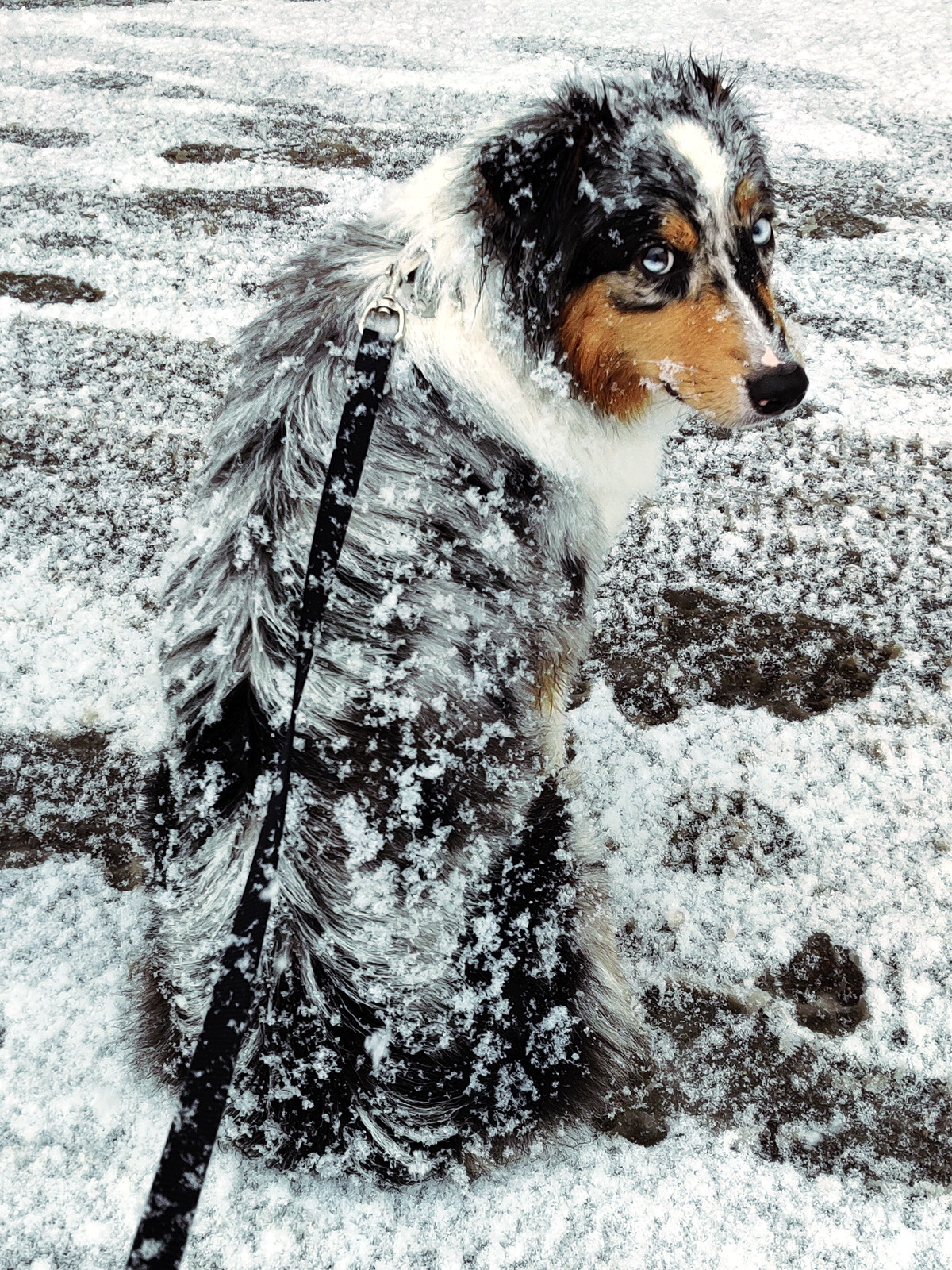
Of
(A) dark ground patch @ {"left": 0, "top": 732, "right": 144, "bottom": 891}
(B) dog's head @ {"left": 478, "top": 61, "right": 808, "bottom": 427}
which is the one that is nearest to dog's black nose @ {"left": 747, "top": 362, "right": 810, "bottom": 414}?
(B) dog's head @ {"left": 478, "top": 61, "right": 808, "bottom": 427}

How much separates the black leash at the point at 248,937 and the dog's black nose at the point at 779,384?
76 centimetres

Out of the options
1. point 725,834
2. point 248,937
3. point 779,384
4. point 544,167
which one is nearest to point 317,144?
point 544,167

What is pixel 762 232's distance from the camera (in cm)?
200

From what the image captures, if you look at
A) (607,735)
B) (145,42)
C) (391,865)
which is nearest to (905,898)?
(607,735)

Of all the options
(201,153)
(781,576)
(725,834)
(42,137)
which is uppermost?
(201,153)

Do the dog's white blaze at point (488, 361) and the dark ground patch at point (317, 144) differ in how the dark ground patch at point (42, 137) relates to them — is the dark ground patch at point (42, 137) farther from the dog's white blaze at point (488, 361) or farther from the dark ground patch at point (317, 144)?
the dog's white blaze at point (488, 361)

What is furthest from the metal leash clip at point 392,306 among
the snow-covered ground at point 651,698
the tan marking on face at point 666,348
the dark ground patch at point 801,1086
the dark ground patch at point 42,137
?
the dark ground patch at point 42,137

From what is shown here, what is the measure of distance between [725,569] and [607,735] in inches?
34.7

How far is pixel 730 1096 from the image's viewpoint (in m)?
2.04

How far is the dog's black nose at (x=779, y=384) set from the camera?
1.85m

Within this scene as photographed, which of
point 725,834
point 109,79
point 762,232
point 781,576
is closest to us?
point 762,232

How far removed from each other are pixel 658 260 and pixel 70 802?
2.15 meters

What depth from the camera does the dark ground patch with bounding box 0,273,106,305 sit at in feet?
13.8

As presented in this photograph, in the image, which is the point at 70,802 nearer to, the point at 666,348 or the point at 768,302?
the point at 666,348
